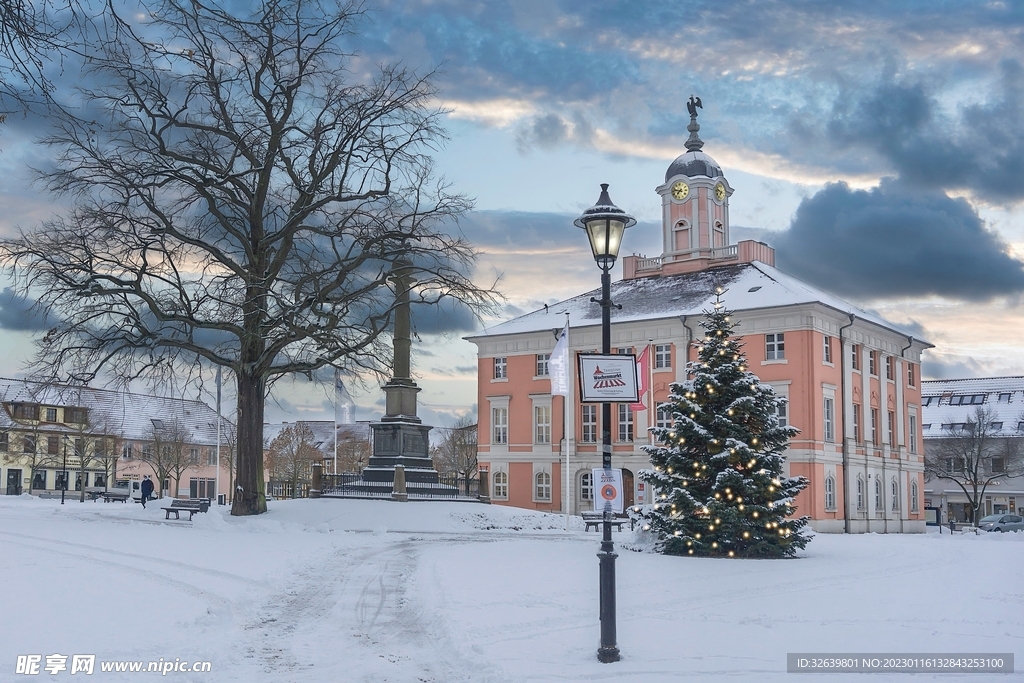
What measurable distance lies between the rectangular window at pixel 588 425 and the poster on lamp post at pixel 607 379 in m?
39.9

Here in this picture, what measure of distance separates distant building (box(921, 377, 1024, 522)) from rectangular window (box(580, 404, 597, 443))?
37.1 m

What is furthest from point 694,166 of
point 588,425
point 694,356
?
point 588,425

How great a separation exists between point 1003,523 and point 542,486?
87.6 ft

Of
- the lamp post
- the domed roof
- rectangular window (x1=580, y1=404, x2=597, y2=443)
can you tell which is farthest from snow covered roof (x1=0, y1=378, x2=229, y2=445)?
the lamp post

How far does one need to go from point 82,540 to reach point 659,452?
12.6 meters

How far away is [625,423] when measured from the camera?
50562 mm

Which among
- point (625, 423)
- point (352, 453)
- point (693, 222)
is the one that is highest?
point (693, 222)

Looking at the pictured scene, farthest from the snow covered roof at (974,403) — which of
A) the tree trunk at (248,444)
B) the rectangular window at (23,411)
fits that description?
the rectangular window at (23,411)

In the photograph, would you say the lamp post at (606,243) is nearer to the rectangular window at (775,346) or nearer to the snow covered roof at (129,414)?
the rectangular window at (775,346)

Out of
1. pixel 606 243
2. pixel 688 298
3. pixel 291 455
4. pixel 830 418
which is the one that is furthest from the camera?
pixel 291 455

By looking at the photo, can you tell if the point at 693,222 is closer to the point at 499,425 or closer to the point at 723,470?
the point at 499,425

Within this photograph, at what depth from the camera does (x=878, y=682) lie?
28.0 feet

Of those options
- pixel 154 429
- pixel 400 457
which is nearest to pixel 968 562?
pixel 400 457

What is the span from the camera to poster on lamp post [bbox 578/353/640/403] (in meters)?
11.0
